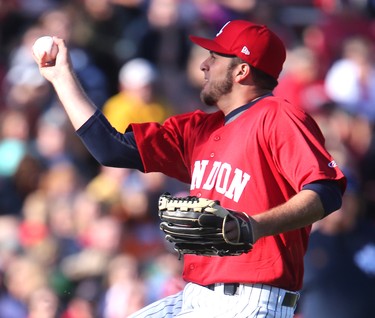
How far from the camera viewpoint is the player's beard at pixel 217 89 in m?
4.88

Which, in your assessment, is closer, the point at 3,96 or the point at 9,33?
the point at 3,96

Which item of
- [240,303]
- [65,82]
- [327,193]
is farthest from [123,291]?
[327,193]

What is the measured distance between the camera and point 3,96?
10.6m

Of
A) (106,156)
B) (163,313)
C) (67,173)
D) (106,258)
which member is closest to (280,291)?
(163,313)

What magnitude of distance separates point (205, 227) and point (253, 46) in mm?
1072

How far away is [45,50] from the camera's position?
5.02 m

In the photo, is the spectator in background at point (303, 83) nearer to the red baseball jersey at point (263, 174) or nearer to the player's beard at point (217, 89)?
the player's beard at point (217, 89)

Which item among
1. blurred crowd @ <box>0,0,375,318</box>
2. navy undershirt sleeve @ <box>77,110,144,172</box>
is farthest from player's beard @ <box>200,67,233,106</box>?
blurred crowd @ <box>0,0,375,318</box>

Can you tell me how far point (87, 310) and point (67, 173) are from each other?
1.88 metres

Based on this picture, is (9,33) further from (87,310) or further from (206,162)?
(206,162)

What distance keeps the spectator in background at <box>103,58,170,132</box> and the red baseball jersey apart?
16.7 ft

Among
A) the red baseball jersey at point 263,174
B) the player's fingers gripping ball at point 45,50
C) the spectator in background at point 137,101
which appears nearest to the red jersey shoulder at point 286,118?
the red baseball jersey at point 263,174

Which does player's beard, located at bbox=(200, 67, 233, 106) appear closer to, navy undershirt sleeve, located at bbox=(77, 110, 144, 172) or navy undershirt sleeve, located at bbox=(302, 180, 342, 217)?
navy undershirt sleeve, located at bbox=(77, 110, 144, 172)

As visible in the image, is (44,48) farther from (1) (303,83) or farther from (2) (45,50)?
(1) (303,83)
